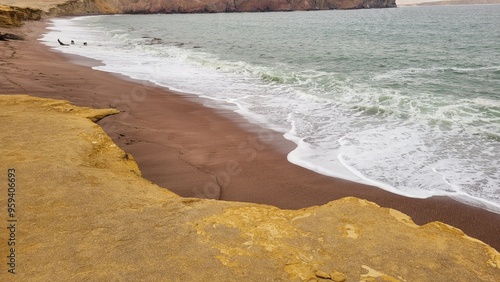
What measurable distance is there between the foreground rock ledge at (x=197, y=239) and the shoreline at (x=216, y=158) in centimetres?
115

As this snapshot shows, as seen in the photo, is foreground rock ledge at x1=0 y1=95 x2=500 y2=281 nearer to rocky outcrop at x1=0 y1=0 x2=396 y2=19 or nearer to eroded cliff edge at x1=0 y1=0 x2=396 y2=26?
eroded cliff edge at x1=0 y1=0 x2=396 y2=26

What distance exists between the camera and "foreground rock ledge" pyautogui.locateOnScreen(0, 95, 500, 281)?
2643mm

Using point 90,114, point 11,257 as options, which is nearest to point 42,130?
point 90,114

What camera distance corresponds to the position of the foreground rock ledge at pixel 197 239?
2643 mm

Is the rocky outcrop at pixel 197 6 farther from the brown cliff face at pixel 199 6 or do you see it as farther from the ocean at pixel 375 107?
the ocean at pixel 375 107

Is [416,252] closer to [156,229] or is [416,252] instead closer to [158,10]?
[156,229]

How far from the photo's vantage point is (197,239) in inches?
119

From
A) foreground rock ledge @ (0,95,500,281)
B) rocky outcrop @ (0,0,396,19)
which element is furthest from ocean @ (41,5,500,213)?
rocky outcrop @ (0,0,396,19)

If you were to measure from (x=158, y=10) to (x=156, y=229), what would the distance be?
→ 148m

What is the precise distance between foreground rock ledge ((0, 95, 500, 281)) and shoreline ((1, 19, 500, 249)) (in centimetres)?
115

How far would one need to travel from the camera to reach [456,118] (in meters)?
8.77

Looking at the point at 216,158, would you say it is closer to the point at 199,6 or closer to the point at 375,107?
the point at 375,107

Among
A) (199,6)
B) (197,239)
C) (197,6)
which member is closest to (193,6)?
(197,6)

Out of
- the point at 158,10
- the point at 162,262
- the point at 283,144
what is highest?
the point at 158,10
